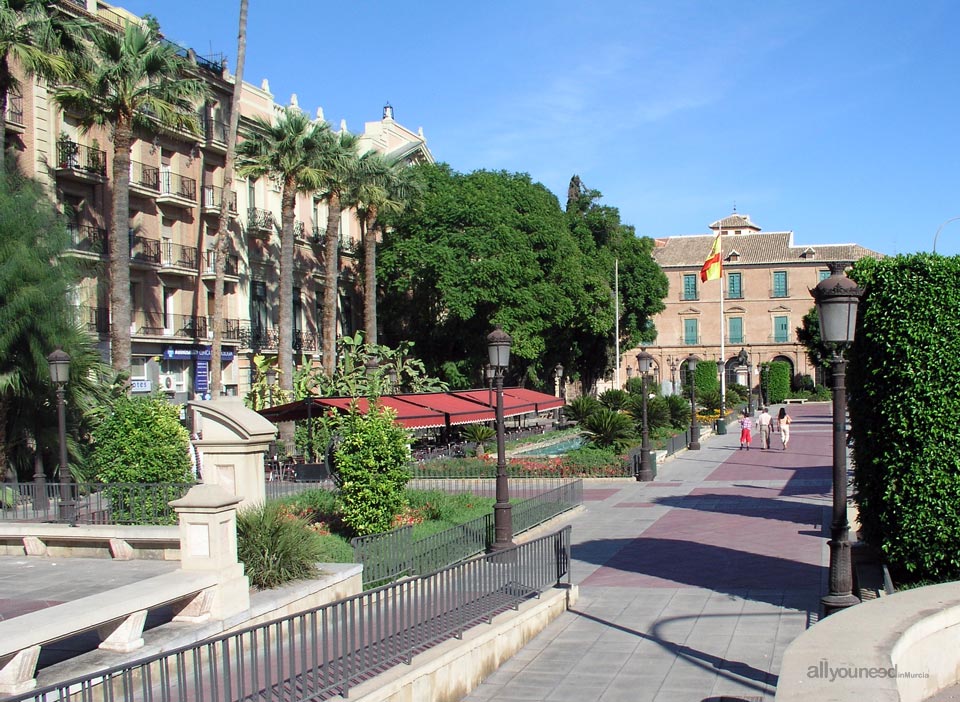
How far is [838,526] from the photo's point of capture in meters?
9.01

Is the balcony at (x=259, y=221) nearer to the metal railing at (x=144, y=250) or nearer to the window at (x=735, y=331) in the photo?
the metal railing at (x=144, y=250)

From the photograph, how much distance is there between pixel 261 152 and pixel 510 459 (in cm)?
1580

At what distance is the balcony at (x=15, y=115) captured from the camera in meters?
28.5

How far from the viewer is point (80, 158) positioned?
103 feet

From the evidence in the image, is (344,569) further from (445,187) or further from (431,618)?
(445,187)

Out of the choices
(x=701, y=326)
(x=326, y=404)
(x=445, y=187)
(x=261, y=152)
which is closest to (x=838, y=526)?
(x=326, y=404)

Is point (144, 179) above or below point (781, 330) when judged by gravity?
above

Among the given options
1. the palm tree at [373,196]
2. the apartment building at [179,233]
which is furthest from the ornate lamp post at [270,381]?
the palm tree at [373,196]

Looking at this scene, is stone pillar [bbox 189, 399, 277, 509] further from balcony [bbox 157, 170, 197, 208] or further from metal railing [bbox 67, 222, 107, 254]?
balcony [bbox 157, 170, 197, 208]

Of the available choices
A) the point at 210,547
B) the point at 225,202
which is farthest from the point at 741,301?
the point at 210,547

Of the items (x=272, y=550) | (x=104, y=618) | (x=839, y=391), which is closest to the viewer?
(x=104, y=618)

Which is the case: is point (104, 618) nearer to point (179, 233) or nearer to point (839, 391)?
point (839, 391)

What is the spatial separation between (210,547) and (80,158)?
26524 mm

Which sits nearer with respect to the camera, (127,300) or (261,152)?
(127,300)
